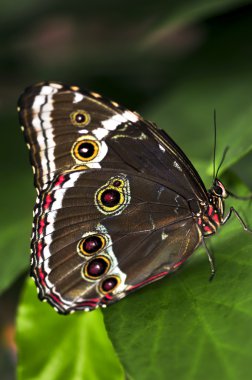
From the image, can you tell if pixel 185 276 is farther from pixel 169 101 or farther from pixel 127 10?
pixel 127 10

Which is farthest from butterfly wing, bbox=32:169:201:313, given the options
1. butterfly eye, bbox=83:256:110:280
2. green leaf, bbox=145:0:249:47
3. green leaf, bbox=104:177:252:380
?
green leaf, bbox=145:0:249:47

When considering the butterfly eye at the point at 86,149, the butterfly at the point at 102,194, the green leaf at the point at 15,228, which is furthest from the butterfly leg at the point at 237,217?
the green leaf at the point at 15,228

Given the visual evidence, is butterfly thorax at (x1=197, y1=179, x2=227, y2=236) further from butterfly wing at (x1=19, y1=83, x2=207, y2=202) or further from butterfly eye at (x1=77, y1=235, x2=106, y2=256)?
butterfly eye at (x1=77, y1=235, x2=106, y2=256)

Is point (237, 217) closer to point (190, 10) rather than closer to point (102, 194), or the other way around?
point (102, 194)

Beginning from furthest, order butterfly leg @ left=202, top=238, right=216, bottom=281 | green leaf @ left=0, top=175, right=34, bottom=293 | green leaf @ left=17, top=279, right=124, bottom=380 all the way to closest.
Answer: green leaf @ left=0, top=175, right=34, bottom=293, green leaf @ left=17, top=279, right=124, bottom=380, butterfly leg @ left=202, top=238, right=216, bottom=281

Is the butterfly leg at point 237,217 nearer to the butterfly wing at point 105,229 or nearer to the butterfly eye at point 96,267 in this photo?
the butterfly wing at point 105,229

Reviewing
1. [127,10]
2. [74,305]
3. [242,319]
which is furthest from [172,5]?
[242,319]

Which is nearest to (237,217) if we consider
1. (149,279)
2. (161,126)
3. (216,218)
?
(216,218)
